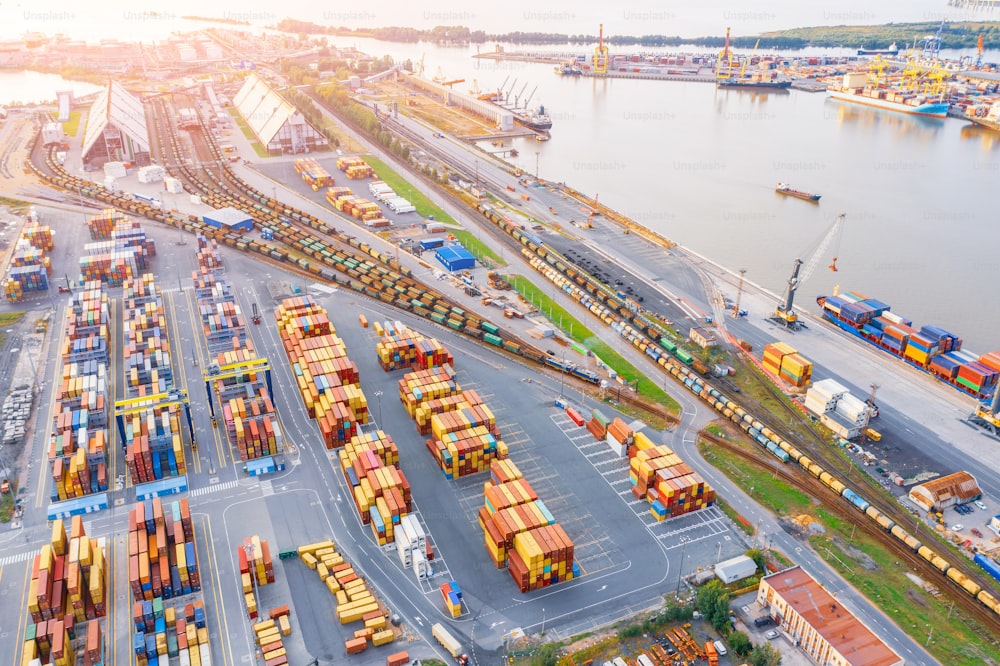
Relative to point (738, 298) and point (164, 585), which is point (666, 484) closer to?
point (164, 585)

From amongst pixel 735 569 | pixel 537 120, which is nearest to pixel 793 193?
pixel 537 120

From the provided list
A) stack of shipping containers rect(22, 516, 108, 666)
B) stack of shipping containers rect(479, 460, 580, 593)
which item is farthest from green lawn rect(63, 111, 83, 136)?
stack of shipping containers rect(479, 460, 580, 593)

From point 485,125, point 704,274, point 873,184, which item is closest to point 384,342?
point 704,274

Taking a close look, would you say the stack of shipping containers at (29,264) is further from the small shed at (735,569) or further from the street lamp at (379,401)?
the small shed at (735,569)

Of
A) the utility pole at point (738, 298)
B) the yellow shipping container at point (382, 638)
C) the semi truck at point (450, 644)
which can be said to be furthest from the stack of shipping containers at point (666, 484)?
the utility pole at point (738, 298)

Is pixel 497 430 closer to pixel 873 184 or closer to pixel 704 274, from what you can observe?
pixel 704 274

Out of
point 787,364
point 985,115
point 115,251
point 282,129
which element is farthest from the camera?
point 985,115
